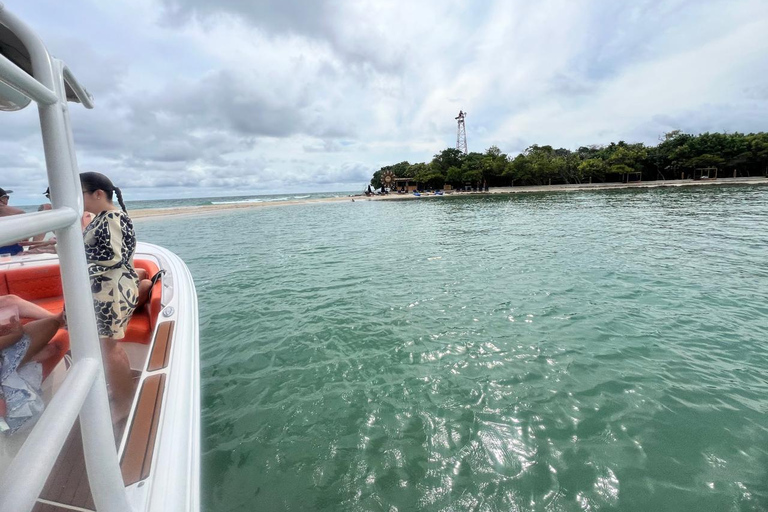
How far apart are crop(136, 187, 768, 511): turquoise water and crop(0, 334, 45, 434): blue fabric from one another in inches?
62.3

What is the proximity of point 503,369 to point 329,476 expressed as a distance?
2.38m

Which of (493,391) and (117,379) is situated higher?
(117,379)

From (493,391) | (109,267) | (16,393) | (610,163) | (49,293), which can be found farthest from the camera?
(610,163)

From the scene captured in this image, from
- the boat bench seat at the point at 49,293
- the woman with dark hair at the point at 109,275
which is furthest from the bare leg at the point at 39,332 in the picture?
the boat bench seat at the point at 49,293

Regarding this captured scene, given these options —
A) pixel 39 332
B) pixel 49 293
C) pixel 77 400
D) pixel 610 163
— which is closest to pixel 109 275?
pixel 39 332

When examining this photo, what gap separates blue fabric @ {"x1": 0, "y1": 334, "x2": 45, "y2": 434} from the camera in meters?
1.50

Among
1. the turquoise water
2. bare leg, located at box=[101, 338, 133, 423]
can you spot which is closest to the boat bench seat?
the turquoise water

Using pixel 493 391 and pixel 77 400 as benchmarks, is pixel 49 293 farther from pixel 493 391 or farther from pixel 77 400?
pixel 493 391

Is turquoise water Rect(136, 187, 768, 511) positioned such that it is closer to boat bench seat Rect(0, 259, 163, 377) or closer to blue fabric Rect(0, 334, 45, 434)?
boat bench seat Rect(0, 259, 163, 377)

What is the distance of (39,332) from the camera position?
213 centimetres

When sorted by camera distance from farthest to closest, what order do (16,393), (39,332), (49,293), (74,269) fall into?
(49,293), (39,332), (16,393), (74,269)

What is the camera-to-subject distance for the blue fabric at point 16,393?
150 centimetres

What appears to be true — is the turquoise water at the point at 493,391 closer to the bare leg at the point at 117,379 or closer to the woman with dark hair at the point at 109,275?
the bare leg at the point at 117,379

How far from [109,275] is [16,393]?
1.27 meters
